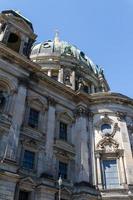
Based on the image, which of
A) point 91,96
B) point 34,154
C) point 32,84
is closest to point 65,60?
point 91,96

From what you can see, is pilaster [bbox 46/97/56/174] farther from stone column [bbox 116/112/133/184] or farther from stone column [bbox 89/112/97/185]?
stone column [bbox 116/112/133/184]

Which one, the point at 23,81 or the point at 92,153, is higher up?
the point at 23,81

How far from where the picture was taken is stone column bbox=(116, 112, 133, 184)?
963 inches

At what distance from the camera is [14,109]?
22.7m

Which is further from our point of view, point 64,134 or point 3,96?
point 64,134

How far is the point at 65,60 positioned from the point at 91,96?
14.1m

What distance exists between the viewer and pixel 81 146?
25531mm

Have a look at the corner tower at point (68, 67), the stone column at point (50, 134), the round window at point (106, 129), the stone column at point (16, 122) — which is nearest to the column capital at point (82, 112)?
the round window at point (106, 129)

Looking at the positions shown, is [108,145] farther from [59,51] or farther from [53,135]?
[59,51]

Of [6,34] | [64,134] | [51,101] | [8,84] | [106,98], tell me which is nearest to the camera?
[8,84]

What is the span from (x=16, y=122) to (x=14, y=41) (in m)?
11.3

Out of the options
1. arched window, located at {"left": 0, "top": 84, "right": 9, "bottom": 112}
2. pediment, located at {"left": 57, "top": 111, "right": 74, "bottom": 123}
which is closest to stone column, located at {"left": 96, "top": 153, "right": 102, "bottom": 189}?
pediment, located at {"left": 57, "top": 111, "right": 74, "bottom": 123}

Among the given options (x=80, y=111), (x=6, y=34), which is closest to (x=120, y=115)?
(x=80, y=111)

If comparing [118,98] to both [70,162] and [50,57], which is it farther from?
[50,57]
